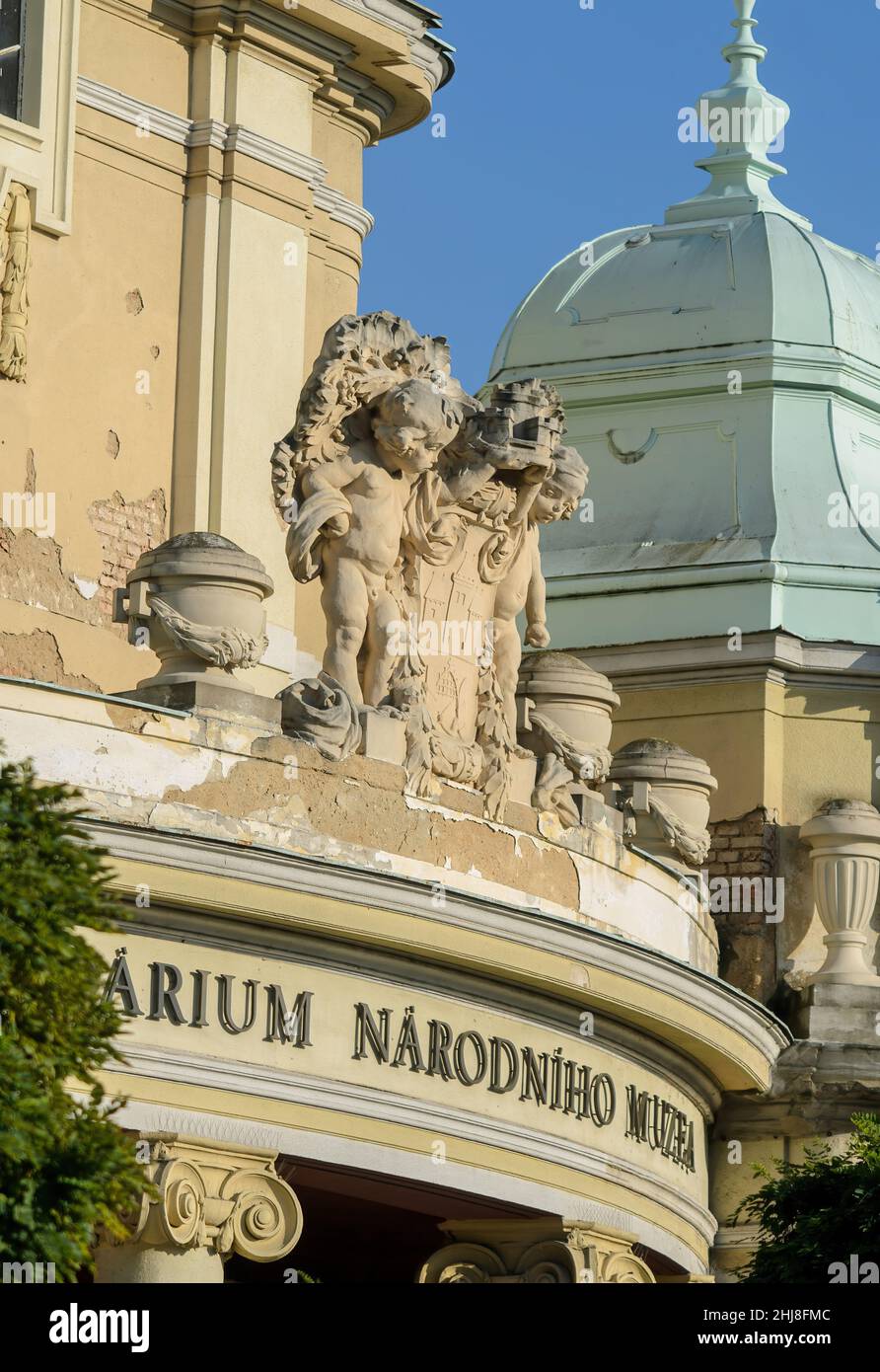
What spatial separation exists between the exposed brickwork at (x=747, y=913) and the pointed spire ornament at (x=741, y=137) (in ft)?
20.5

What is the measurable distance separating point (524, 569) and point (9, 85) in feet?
17.0

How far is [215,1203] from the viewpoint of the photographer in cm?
1742

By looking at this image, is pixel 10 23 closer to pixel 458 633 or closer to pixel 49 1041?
pixel 458 633

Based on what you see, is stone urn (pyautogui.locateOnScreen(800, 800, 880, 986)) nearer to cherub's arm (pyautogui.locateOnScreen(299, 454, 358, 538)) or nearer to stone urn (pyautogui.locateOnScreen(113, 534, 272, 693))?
cherub's arm (pyautogui.locateOnScreen(299, 454, 358, 538))

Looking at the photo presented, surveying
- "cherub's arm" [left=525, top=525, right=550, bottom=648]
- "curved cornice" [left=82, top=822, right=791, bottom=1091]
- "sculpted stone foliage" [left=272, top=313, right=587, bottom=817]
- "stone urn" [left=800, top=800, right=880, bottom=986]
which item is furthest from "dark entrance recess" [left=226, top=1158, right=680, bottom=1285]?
"stone urn" [left=800, top=800, right=880, bottom=986]

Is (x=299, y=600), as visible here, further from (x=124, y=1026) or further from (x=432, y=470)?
(x=124, y=1026)

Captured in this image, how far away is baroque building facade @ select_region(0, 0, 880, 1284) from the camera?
17.6 meters

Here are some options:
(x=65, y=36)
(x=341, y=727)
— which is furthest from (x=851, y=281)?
(x=341, y=727)

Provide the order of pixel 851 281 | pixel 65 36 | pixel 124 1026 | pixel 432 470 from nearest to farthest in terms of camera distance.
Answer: pixel 124 1026 < pixel 432 470 < pixel 65 36 < pixel 851 281

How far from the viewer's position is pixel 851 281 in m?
30.1

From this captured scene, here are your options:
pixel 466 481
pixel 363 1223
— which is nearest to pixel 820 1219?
pixel 363 1223

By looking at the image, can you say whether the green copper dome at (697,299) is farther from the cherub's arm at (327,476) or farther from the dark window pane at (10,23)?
the cherub's arm at (327,476)

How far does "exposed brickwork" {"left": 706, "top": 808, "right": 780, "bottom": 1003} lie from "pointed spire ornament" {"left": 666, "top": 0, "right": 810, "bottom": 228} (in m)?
6.25

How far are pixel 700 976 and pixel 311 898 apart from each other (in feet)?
10.8
